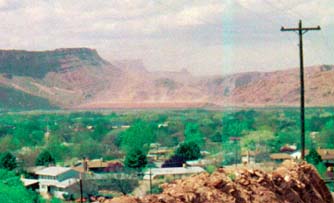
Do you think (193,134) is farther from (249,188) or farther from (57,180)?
(249,188)

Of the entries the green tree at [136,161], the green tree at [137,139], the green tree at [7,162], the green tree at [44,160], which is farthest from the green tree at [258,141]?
the green tree at [7,162]

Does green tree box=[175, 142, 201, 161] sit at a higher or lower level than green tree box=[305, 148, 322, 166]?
lower

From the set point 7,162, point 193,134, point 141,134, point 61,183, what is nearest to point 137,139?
point 141,134

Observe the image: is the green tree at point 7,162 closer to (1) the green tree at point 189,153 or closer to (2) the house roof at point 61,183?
(2) the house roof at point 61,183

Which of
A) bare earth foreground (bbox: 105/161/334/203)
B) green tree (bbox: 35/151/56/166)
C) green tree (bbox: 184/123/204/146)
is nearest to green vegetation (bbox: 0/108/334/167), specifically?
green tree (bbox: 184/123/204/146)

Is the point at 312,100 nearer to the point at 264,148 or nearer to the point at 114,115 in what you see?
the point at 114,115

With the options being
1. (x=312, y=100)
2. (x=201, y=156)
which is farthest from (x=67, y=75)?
(x=201, y=156)

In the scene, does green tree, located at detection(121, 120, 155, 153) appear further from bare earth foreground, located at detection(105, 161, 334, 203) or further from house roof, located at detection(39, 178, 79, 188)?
bare earth foreground, located at detection(105, 161, 334, 203)

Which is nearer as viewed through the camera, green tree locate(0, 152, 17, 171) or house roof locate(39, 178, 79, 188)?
house roof locate(39, 178, 79, 188)

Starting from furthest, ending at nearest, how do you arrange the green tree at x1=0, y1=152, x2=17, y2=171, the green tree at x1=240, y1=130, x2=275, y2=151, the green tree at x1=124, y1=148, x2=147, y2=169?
the green tree at x1=240, y1=130, x2=275, y2=151 < the green tree at x1=0, y1=152, x2=17, y2=171 < the green tree at x1=124, y1=148, x2=147, y2=169
